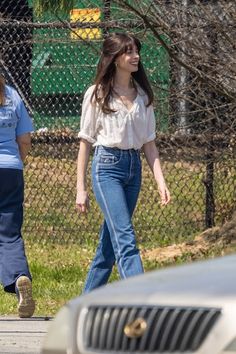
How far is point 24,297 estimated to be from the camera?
27.2ft

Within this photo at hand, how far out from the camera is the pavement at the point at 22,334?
7496mm

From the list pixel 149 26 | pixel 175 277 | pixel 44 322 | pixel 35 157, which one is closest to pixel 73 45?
pixel 35 157

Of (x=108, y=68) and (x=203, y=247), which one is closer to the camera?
(x=108, y=68)

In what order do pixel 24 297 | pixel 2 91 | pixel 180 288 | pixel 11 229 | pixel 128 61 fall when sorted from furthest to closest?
pixel 11 229 → pixel 2 91 → pixel 24 297 → pixel 128 61 → pixel 180 288

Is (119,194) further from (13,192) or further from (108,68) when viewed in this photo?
(13,192)

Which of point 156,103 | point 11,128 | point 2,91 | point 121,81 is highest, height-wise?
point 121,81

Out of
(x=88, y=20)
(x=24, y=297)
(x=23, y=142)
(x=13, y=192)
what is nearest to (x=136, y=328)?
(x=24, y=297)

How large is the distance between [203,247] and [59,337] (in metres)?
6.51

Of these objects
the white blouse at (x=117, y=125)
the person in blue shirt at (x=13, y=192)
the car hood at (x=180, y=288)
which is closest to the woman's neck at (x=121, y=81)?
the white blouse at (x=117, y=125)

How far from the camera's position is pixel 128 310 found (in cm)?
429

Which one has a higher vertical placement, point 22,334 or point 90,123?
point 90,123

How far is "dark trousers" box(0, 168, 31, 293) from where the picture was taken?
847 centimetres

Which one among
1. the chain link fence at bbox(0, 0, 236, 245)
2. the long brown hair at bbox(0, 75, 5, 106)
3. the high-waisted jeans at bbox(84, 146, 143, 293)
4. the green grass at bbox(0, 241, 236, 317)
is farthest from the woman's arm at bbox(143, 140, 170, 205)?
the chain link fence at bbox(0, 0, 236, 245)

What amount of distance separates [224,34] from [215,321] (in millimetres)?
6416
